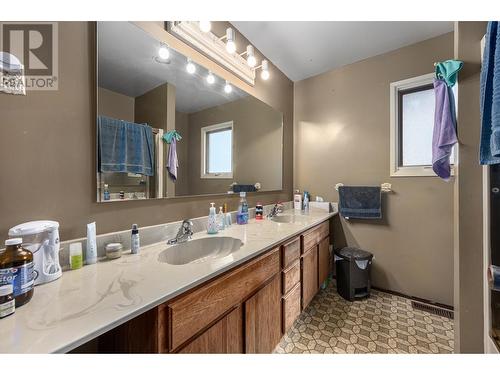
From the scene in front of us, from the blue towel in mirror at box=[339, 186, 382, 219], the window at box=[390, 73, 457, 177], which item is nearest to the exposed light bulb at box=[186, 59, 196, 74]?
the blue towel in mirror at box=[339, 186, 382, 219]

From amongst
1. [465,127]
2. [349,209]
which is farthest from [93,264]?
[349,209]

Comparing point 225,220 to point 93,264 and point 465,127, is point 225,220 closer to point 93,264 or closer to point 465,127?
point 93,264

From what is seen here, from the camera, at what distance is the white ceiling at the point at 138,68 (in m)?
0.96

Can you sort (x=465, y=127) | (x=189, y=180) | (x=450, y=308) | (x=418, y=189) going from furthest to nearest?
1. (x=418, y=189)
2. (x=450, y=308)
3. (x=189, y=180)
4. (x=465, y=127)

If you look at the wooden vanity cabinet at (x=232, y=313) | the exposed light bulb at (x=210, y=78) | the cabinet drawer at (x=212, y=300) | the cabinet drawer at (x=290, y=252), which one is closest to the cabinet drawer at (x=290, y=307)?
the wooden vanity cabinet at (x=232, y=313)

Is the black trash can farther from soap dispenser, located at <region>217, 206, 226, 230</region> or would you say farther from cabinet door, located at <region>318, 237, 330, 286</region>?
soap dispenser, located at <region>217, 206, 226, 230</region>

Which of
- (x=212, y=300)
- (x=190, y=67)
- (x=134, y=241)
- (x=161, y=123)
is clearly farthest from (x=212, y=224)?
(x=190, y=67)

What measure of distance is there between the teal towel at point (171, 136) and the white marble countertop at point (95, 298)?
0.67 metres

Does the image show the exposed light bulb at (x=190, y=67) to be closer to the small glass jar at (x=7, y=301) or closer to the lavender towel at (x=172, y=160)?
the lavender towel at (x=172, y=160)

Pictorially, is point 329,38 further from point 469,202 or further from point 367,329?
point 367,329

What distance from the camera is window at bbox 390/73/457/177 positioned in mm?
1864
